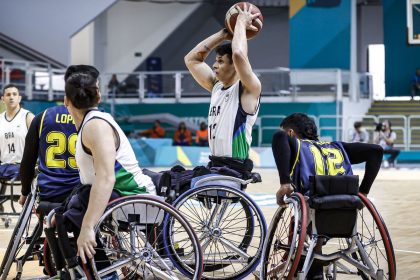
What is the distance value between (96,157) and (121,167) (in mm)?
424

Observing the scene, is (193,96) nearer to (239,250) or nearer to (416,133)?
(416,133)

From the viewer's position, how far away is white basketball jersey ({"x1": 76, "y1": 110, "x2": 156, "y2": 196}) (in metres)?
4.97

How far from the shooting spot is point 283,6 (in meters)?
34.6

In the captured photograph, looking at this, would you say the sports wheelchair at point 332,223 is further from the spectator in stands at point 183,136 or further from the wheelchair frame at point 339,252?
the spectator in stands at point 183,136

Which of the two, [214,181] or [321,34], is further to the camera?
[321,34]

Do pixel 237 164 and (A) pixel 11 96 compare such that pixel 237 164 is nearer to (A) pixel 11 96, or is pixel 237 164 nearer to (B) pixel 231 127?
(B) pixel 231 127

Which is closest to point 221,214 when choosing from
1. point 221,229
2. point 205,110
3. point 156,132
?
point 221,229

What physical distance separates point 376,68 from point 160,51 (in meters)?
8.30

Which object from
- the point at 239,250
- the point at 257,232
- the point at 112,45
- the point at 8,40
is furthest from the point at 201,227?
the point at 112,45

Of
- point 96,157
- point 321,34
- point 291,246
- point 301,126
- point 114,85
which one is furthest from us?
point 321,34

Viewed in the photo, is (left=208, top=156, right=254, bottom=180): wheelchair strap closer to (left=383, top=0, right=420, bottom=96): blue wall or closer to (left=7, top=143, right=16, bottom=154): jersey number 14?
(left=7, top=143, right=16, bottom=154): jersey number 14

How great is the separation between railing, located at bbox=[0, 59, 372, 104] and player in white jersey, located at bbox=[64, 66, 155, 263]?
1654 cm

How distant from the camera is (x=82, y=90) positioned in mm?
4996

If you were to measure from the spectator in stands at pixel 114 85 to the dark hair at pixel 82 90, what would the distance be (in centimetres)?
1949
